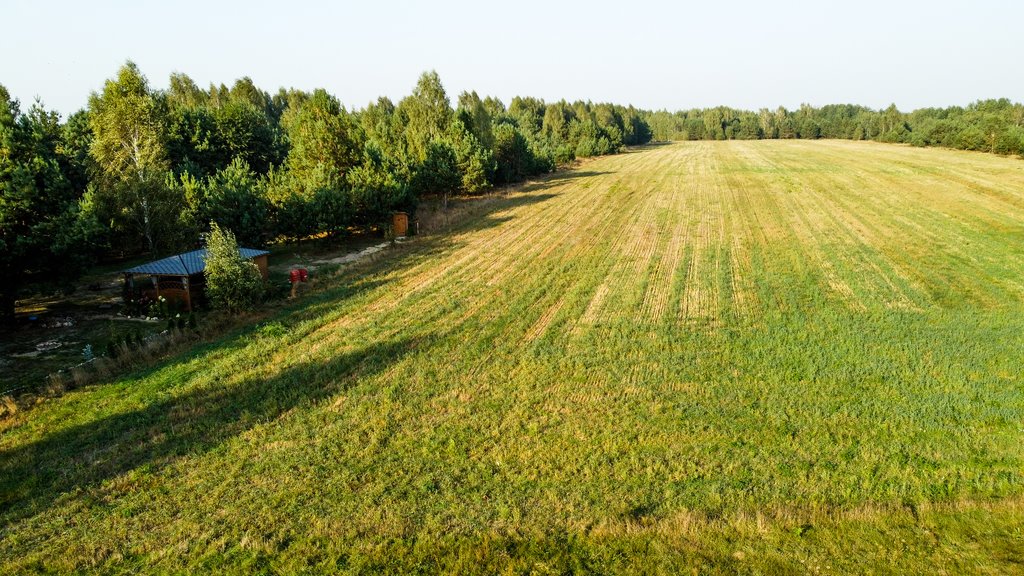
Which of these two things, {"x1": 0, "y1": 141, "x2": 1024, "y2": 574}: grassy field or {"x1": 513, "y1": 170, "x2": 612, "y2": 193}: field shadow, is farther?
{"x1": 513, "y1": 170, "x2": 612, "y2": 193}: field shadow

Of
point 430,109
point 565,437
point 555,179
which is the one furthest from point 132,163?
point 555,179

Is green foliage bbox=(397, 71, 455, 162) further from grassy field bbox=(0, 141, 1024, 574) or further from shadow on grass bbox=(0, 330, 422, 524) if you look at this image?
shadow on grass bbox=(0, 330, 422, 524)

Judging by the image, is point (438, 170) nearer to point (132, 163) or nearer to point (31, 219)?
point (132, 163)

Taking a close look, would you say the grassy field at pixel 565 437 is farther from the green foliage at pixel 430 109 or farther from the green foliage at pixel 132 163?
the green foliage at pixel 430 109

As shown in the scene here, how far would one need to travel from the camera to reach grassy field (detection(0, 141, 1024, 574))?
9711mm

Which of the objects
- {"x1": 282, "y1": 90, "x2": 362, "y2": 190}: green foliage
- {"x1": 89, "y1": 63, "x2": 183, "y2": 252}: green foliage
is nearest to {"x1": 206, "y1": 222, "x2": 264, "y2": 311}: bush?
{"x1": 89, "y1": 63, "x2": 183, "y2": 252}: green foliage

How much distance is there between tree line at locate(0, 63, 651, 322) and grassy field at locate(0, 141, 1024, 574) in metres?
9.25

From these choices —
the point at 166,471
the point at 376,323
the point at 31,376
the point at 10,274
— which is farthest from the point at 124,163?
the point at 166,471

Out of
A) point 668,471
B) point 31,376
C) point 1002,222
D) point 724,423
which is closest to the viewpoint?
point 668,471

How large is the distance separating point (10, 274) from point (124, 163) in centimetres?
1616

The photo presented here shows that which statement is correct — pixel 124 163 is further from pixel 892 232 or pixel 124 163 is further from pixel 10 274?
pixel 892 232

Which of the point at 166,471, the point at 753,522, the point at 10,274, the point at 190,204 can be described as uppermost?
the point at 190,204

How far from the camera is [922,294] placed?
912 inches

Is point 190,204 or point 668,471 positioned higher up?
point 190,204
